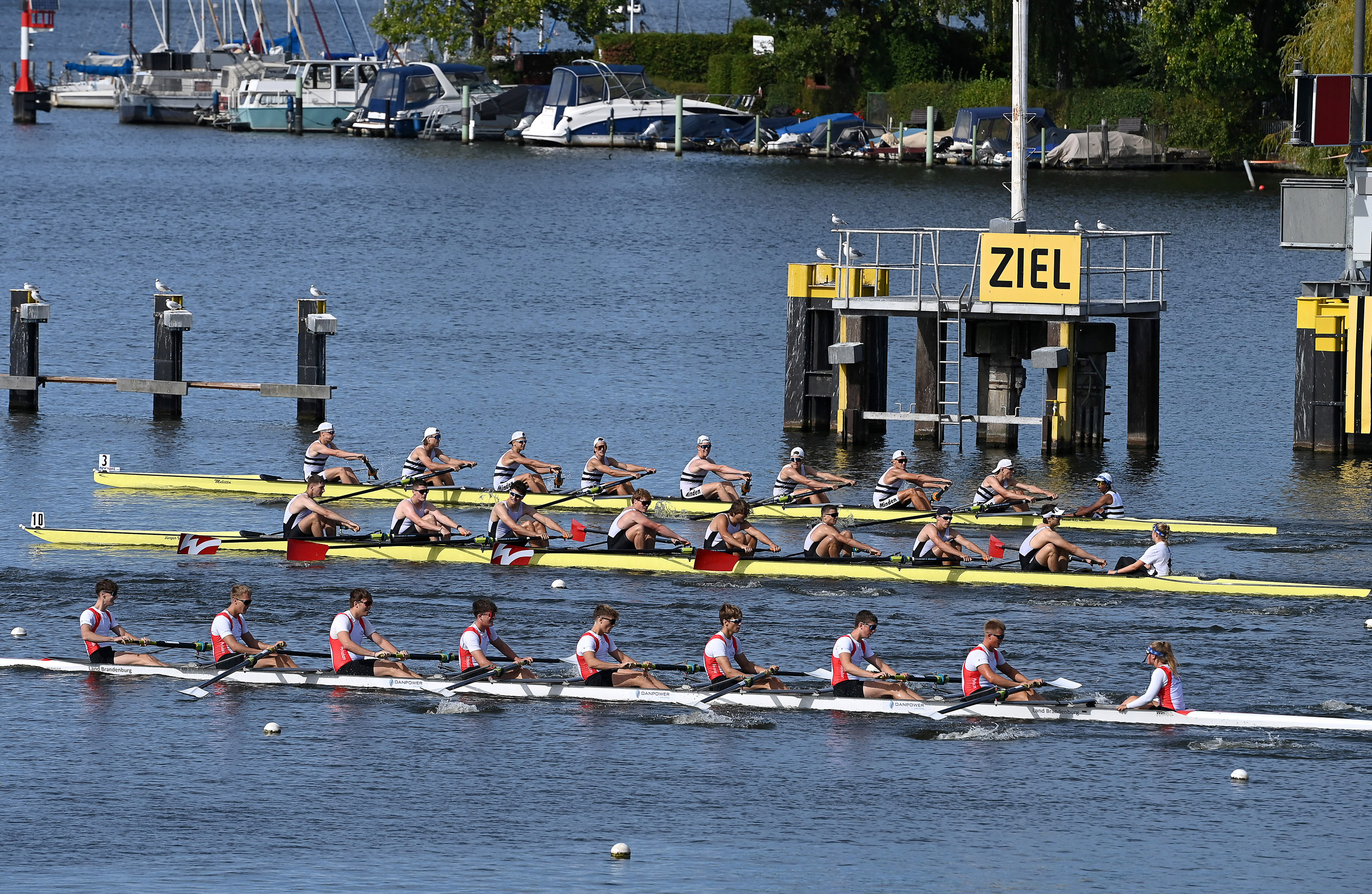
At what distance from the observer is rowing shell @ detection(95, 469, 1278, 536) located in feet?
103

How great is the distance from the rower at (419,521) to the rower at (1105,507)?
920 cm

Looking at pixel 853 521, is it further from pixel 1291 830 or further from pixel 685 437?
pixel 1291 830

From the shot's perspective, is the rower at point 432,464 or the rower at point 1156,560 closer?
the rower at point 1156,560

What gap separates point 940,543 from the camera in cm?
2839

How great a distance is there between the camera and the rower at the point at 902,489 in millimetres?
32156

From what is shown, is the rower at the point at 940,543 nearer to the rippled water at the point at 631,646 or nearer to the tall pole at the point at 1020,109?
the rippled water at the point at 631,646

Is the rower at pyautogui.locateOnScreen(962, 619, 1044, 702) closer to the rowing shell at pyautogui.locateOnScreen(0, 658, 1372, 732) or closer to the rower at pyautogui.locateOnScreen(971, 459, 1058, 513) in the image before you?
the rowing shell at pyautogui.locateOnScreen(0, 658, 1372, 732)

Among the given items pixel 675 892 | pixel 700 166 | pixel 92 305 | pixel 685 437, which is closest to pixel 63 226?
pixel 92 305

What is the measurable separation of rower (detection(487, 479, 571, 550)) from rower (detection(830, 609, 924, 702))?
8.37 m

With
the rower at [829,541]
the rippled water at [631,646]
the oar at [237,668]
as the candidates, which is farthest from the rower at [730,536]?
the oar at [237,668]

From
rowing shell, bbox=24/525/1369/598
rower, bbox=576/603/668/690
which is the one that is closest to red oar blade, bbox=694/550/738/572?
rowing shell, bbox=24/525/1369/598

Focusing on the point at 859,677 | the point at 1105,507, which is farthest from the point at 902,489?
the point at 859,677

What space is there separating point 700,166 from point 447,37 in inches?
748

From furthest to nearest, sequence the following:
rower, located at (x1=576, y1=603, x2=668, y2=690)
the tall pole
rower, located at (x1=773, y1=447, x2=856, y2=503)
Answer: the tall pole < rower, located at (x1=773, y1=447, x2=856, y2=503) < rower, located at (x1=576, y1=603, x2=668, y2=690)
